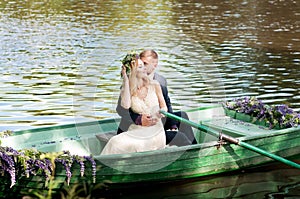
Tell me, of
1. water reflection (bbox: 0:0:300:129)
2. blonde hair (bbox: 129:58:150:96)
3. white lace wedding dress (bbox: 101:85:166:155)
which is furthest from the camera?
water reflection (bbox: 0:0:300:129)

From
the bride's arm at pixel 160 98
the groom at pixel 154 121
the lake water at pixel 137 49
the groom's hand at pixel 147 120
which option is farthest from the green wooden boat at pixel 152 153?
the bride's arm at pixel 160 98

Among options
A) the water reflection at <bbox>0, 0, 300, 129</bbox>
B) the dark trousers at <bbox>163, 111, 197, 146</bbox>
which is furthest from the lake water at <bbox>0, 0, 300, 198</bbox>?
the dark trousers at <bbox>163, 111, 197, 146</bbox>

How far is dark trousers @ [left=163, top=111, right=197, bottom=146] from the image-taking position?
8859 millimetres

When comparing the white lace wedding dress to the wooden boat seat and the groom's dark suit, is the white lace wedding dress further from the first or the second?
the wooden boat seat

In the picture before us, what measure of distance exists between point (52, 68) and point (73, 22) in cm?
885

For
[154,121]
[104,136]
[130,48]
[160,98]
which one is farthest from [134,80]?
[130,48]

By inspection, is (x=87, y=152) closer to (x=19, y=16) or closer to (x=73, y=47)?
(x=73, y=47)

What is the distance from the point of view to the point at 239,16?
27609 millimetres

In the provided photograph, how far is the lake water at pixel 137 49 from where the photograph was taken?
12562mm

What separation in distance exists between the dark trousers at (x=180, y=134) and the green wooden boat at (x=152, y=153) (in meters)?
0.31

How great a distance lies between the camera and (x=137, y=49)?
744 inches

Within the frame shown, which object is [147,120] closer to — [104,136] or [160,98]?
[160,98]

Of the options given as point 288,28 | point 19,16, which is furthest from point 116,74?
point 19,16

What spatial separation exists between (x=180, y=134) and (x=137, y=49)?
33.1 ft
